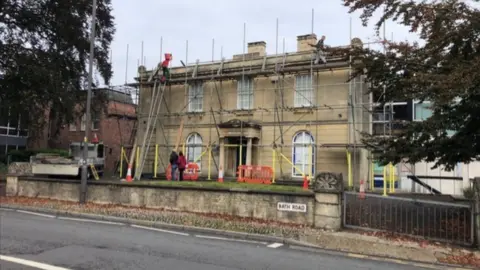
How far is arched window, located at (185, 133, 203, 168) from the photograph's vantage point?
26.5 metres

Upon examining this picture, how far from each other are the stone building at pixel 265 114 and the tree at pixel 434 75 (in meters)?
10.8

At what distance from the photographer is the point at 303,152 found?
23578 millimetres

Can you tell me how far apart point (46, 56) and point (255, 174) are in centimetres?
1318

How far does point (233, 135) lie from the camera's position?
24219 mm

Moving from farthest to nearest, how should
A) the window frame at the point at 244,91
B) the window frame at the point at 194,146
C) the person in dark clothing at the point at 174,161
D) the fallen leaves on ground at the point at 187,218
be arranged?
the window frame at the point at 194,146
the window frame at the point at 244,91
the person in dark clothing at the point at 174,161
the fallen leaves on ground at the point at 187,218

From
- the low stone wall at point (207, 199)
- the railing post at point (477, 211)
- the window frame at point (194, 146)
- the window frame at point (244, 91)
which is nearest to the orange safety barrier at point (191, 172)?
the window frame at point (194, 146)

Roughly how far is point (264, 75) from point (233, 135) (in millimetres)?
4098

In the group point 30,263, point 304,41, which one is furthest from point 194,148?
point 30,263

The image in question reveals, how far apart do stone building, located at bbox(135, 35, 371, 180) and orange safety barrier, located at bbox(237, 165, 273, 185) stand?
1074 millimetres

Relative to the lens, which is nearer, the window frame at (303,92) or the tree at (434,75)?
the tree at (434,75)

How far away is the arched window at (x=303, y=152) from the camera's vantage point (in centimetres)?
2327

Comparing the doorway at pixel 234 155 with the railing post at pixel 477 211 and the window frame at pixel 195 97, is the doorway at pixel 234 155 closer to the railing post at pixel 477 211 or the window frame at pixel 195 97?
the window frame at pixel 195 97

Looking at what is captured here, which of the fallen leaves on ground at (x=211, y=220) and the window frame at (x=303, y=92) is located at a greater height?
the window frame at (x=303, y=92)

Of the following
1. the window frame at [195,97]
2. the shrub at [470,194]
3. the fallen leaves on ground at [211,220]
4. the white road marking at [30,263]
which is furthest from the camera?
the window frame at [195,97]
